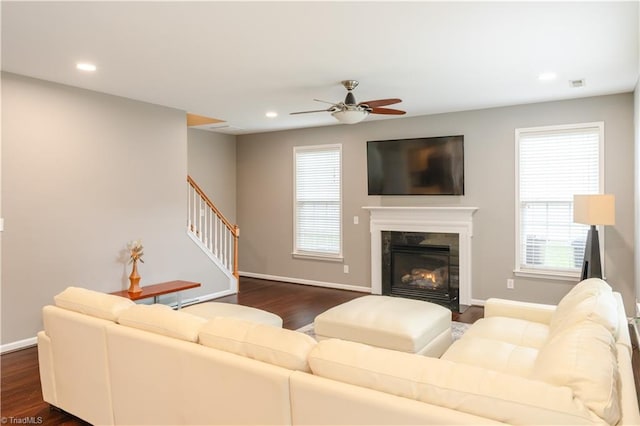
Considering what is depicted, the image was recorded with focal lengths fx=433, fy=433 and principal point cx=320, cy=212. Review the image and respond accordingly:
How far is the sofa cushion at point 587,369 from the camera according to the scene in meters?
1.32

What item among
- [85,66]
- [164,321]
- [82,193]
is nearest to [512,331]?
[164,321]

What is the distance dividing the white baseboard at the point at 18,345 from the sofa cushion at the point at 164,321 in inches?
98.6

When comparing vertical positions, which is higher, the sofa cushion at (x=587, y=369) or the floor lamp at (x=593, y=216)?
the floor lamp at (x=593, y=216)

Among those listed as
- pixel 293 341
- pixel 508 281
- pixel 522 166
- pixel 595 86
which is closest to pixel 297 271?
pixel 508 281

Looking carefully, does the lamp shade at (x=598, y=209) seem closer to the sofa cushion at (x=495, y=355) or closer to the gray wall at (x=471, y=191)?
the gray wall at (x=471, y=191)

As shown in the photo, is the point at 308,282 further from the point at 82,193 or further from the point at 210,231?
the point at 82,193

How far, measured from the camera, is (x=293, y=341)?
5.94 feet

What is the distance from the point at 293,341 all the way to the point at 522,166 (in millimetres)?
4541

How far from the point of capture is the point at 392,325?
3.24 metres

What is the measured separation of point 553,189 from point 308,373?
14.9 ft

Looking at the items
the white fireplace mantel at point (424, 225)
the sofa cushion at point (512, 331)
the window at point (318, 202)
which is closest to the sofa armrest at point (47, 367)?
the sofa cushion at point (512, 331)

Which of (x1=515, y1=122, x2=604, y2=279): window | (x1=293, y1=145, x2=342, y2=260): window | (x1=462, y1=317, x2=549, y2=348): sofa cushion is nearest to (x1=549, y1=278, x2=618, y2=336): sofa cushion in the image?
(x1=462, y1=317, x2=549, y2=348): sofa cushion

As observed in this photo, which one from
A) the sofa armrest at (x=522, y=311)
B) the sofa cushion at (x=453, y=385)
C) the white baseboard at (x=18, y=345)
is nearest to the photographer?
the sofa cushion at (x=453, y=385)

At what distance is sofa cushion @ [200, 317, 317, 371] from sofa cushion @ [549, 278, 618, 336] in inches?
51.5
